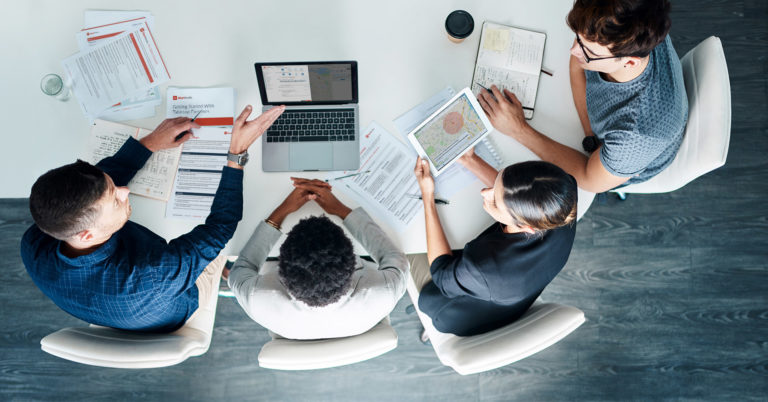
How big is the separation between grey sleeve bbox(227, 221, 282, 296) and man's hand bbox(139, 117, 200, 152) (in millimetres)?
425

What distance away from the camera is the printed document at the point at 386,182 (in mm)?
Answer: 1593

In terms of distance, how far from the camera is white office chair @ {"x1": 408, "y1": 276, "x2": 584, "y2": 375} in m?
1.35

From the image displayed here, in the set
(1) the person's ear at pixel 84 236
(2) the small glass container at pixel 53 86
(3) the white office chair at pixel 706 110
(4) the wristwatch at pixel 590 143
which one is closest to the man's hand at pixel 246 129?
(1) the person's ear at pixel 84 236

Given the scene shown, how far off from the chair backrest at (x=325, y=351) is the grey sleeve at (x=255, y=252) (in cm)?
25

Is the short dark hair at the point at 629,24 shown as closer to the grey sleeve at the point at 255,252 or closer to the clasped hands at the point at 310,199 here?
the clasped hands at the point at 310,199

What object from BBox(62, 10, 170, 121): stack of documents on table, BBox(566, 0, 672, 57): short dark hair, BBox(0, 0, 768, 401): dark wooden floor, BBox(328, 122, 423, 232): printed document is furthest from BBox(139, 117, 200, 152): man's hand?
BBox(566, 0, 672, 57): short dark hair

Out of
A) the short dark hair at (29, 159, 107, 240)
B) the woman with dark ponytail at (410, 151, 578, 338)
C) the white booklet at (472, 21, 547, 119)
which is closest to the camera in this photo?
the short dark hair at (29, 159, 107, 240)

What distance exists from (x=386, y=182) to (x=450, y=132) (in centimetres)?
28

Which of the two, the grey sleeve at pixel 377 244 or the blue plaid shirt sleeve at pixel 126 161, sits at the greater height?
the blue plaid shirt sleeve at pixel 126 161

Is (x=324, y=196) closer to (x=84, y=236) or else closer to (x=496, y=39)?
(x=84, y=236)

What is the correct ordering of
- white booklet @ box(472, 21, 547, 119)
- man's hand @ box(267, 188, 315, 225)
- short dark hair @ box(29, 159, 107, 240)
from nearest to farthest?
short dark hair @ box(29, 159, 107, 240) < man's hand @ box(267, 188, 315, 225) < white booklet @ box(472, 21, 547, 119)

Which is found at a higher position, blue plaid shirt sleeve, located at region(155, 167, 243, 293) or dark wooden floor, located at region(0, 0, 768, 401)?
blue plaid shirt sleeve, located at region(155, 167, 243, 293)

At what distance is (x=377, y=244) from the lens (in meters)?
1.52

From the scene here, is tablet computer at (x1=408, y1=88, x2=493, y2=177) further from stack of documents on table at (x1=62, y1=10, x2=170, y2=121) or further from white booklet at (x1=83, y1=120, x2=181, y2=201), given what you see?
stack of documents on table at (x1=62, y1=10, x2=170, y2=121)
